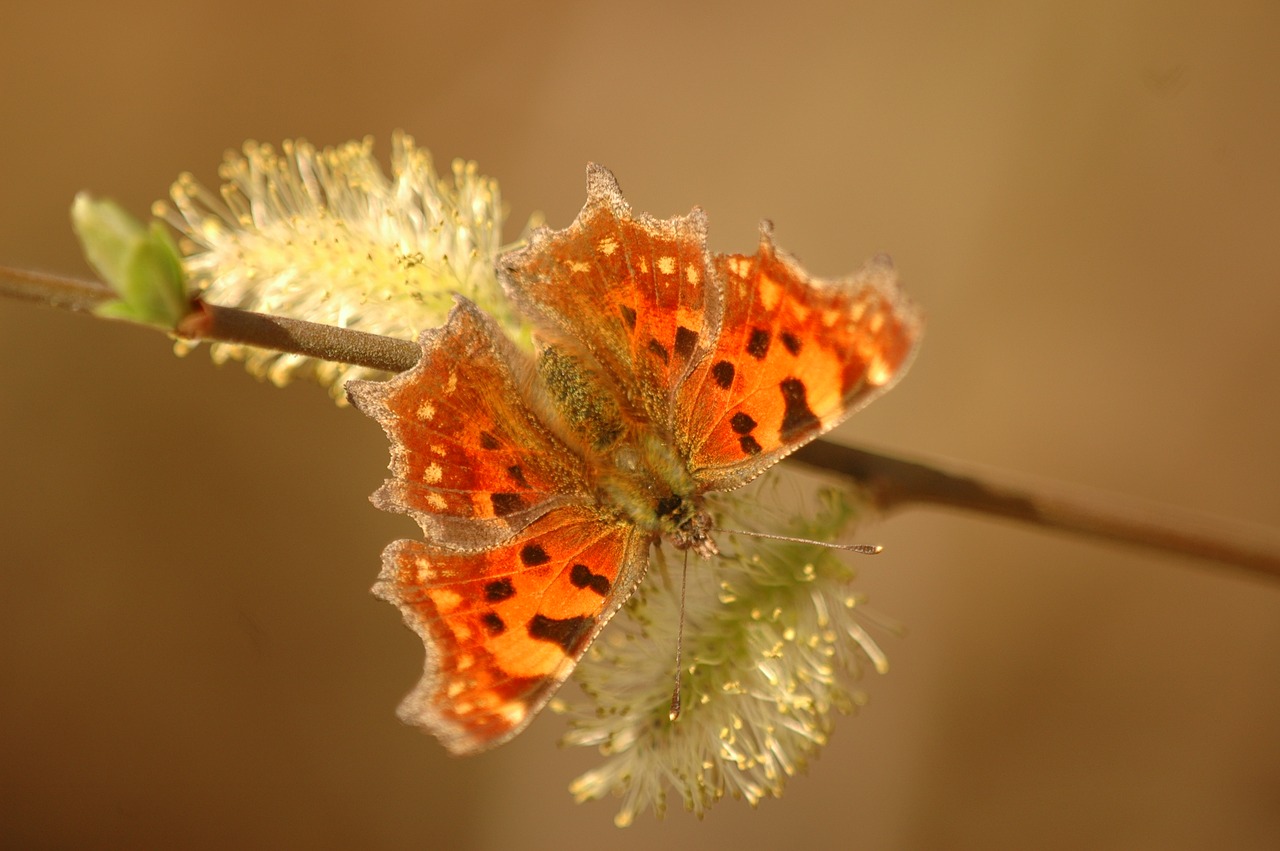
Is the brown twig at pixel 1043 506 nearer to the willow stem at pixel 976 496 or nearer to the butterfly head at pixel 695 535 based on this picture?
the willow stem at pixel 976 496

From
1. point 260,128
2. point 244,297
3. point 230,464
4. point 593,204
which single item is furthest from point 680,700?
point 260,128

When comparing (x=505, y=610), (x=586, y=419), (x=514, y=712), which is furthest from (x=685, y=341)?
(x=514, y=712)

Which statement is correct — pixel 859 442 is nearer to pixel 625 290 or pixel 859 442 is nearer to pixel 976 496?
pixel 976 496

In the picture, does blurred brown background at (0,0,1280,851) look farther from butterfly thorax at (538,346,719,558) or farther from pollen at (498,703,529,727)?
pollen at (498,703,529,727)

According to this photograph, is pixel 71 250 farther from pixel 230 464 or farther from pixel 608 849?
pixel 608 849

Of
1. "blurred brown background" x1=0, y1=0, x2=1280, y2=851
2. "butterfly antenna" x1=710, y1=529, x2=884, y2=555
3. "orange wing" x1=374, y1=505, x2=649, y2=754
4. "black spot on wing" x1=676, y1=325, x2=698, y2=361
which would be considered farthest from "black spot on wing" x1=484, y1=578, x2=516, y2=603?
"blurred brown background" x1=0, y1=0, x2=1280, y2=851
